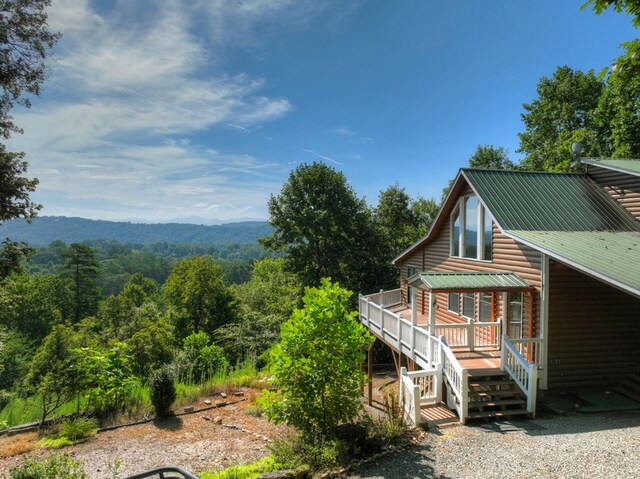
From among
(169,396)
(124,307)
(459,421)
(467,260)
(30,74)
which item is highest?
(30,74)

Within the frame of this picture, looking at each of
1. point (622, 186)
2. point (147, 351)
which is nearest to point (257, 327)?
point (147, 351)

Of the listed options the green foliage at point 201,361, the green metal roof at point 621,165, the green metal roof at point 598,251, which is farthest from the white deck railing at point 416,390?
the green foliage at point 201,361

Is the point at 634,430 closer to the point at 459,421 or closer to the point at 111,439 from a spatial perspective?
the point at 459,421

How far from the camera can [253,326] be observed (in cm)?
2556

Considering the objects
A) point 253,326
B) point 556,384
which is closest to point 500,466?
point 556,384

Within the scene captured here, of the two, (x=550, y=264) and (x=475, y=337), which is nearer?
(x=550, y=264)

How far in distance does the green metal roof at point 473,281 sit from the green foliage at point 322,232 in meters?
15.8

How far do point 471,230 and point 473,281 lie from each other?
331 centimetres

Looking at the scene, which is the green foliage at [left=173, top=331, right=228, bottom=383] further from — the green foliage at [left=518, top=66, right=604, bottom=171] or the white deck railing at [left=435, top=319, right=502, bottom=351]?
the green foliage at [left=518, top=66, right=604, bottom=171]

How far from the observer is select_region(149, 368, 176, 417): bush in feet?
37.8

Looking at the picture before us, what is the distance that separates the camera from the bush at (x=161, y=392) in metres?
11.5

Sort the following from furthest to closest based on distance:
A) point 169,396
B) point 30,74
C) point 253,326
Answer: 1. point 253,326
2. point 169,396
3. point 30,74

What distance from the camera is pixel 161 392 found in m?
11.6

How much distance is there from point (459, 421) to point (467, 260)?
6.40m
